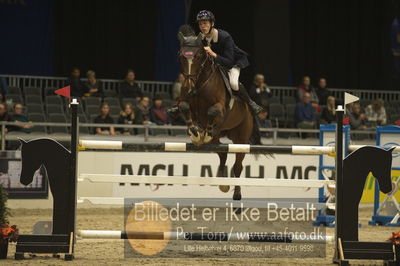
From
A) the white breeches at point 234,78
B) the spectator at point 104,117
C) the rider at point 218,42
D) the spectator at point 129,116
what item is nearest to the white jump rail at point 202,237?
the rider at point 218,42

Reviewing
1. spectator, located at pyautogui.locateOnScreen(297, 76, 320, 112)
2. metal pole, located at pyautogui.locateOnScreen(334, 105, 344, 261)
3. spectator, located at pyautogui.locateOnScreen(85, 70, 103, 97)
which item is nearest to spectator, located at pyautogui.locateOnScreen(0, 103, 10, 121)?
spectator, located at pyautogui.locateOnScreen(85, 70, 103, 97)

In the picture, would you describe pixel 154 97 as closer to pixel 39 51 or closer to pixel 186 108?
pixel 39 51

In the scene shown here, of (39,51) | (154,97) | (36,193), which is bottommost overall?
(36,193)

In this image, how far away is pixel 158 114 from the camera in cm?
1230

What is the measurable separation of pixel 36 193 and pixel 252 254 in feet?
17.4

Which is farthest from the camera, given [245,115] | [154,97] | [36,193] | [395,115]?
[395,115]

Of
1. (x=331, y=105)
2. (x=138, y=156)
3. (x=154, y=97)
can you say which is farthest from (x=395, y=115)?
(x=138, y=156)

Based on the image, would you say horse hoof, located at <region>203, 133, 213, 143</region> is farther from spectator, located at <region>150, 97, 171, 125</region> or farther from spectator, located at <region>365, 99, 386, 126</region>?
Answer: spectator, located at <region>365, 99, 386, 126</region>

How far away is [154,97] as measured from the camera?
13.0 meters

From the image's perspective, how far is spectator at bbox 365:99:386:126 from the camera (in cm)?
1368

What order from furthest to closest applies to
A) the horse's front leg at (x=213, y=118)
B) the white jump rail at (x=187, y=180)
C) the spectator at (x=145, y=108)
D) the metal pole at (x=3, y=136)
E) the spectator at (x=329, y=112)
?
the spectator at (x=329, y=112) → the spectator at (x=145, y=108) → the metal pole at (x=3, y=136) → the horse's front leg at (x=213, y=118) → the white jump rail at (x=187, y=180)

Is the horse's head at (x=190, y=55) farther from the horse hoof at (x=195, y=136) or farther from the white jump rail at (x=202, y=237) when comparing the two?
the white jump rail at (x=202, y=237)

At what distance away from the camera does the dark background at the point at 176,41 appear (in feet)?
47.6

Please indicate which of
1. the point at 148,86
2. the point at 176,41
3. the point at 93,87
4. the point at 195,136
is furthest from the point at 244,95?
the point at 176,41
